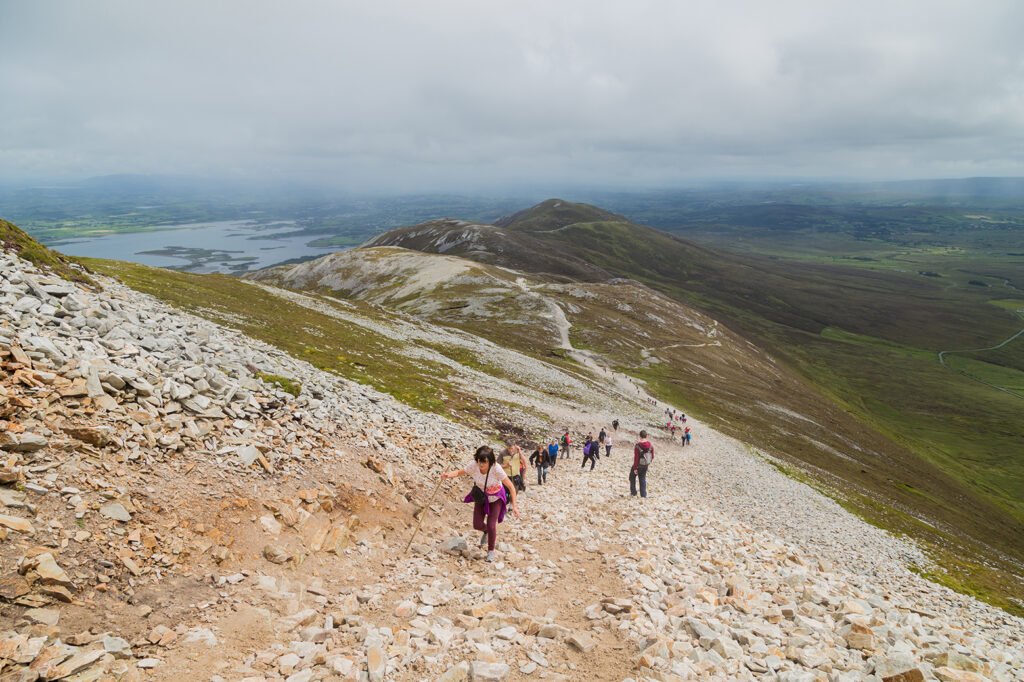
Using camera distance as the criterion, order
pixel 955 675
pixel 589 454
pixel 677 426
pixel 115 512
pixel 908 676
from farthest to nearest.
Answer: pixel 677 426
pixel 589 454
pixel 115 512
pixel 955 675
pixel 908 676

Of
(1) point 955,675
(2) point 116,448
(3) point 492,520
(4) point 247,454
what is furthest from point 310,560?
(1) point 955,675

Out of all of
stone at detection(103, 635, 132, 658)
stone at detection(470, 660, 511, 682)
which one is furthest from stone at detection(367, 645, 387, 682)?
stone at detection(103, 635, 132, 658)

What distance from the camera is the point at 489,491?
15266mm

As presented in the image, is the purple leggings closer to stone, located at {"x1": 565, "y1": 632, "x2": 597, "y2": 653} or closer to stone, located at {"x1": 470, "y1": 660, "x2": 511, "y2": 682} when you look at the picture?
stone, located at {"x1": 565, "y1": 632, "x2": 597, "y2": 653}

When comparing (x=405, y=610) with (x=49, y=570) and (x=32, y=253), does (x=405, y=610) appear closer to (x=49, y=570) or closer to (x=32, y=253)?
(x=49, y=570)

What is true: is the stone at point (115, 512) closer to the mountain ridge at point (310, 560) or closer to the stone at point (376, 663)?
the mountain ridge at point (310, 560)

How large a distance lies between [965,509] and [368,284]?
159 meters

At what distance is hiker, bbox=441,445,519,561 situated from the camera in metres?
15.1

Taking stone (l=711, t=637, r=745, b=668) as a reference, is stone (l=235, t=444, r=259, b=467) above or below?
above

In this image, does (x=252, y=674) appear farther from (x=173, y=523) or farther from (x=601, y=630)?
(x=601, y=630)

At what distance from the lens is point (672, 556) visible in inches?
674

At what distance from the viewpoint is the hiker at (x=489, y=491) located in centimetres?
1514

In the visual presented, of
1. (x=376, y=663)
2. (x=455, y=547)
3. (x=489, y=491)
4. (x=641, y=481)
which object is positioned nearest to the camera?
(x=376, y=663)

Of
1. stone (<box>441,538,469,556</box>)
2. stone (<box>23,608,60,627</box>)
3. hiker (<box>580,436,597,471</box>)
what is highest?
stone (<box>23,608,60,627</box>)
